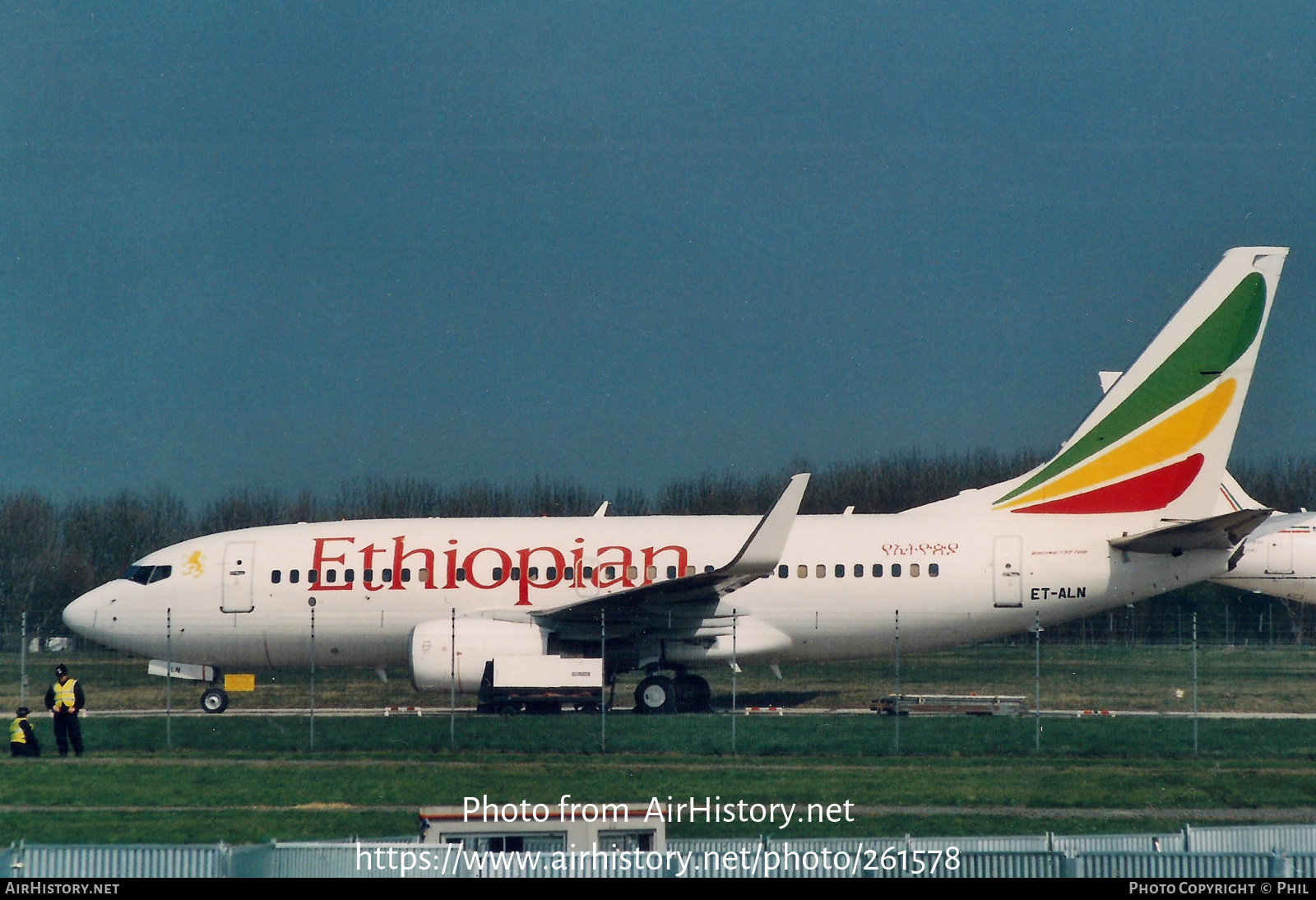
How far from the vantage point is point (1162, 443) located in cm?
2428

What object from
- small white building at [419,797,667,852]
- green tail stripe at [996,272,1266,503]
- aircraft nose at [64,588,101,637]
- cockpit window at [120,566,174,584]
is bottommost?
small white building at [419,797,667,852]

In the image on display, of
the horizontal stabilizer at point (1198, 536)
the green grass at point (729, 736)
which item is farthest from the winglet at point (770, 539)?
the horizontal stabilizer at point (1198, 536)

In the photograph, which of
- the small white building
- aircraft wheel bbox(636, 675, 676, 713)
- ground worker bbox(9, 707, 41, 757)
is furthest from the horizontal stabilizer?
ground worker bbox(9, 707, 41, 757)

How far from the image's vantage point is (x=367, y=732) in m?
21.2

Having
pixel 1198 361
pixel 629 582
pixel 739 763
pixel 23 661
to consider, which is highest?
pixel 1198 361

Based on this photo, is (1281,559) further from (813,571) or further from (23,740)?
(23,740)

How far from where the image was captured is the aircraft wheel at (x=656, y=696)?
2381 centimetres

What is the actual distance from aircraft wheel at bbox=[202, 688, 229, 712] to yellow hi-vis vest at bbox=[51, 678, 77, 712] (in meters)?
6.15

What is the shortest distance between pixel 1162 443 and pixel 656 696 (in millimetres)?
9593

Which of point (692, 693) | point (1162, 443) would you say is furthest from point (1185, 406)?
point (692, 693)

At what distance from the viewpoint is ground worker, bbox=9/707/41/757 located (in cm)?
1955

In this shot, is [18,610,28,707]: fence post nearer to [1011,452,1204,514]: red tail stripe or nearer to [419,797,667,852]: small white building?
[419,797,667,852]: small white building

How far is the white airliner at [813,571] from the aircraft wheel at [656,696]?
0.03 m
